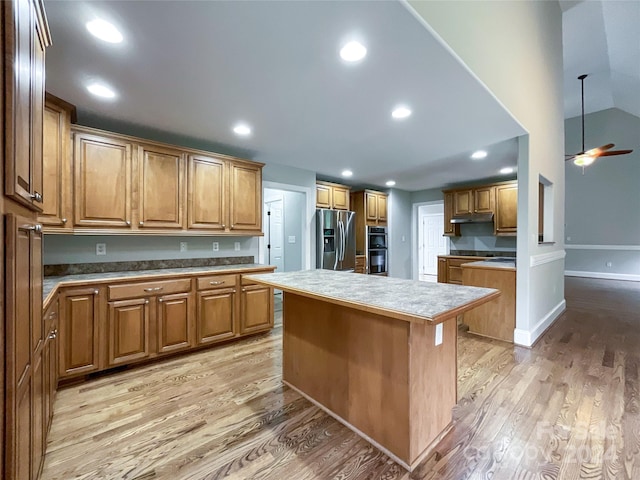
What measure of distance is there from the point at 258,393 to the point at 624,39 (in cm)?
788

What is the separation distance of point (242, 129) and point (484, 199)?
15.2 ft

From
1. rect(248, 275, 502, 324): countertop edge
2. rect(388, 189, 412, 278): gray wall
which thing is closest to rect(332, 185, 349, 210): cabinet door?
rect(388, 189, 412, 278): gray wall

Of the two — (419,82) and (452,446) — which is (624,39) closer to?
(419,82)

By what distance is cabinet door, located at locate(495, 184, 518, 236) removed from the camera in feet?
16.7

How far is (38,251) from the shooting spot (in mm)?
1293

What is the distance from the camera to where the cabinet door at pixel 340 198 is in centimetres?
528

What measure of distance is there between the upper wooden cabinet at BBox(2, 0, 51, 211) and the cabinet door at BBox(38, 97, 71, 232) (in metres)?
1.28

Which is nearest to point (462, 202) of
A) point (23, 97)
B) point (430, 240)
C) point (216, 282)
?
point (430, 240)

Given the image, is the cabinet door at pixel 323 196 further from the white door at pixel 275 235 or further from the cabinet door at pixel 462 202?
the cabinet door at pixel 462 202

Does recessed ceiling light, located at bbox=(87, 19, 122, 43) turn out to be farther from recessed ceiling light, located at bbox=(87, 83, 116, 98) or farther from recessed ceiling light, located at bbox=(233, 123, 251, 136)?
recessed ceiling light, located at bbox=(233, 123, 251, 136)

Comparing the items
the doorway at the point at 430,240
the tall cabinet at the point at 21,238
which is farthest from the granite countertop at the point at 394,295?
the doorway at the point at 430,240

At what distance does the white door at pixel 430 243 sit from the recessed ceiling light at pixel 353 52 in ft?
20.1

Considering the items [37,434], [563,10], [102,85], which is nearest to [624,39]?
[563,10]

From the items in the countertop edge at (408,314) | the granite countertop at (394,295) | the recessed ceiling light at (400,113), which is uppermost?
the recessed ceiling light at (400,113)
